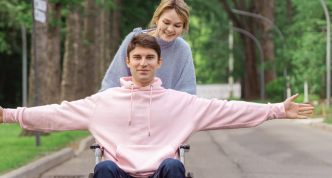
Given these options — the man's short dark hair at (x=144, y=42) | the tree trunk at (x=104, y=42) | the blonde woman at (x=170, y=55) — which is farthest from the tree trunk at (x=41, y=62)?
the tree trunk at (x=104, y=42)

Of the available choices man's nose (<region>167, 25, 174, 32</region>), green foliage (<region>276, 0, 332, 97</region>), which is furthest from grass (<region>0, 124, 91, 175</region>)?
green foliage (<region>276, 0, 332, 97</region>)

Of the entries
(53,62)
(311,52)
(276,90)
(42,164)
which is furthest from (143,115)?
(276,90)

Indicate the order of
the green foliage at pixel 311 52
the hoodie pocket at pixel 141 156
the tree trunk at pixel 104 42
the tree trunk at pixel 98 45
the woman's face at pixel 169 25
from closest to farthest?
the hoodie pocket at pixel 141 156 < the woman's face at pixel 169 25 < the tree trunk at pixel 98 45 < the green foliage at pixel 311 52 < the tree trunk at pixel 104 42

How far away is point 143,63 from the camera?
3.64m

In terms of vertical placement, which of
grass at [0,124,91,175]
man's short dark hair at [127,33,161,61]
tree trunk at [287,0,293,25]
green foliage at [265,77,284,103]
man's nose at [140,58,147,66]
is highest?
tree trunk at [287,0,293,25]

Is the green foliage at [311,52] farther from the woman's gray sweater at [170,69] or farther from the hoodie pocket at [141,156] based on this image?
the hoodie pocket at [141,156]

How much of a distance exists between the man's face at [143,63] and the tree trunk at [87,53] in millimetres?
18374

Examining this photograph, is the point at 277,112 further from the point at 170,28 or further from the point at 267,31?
the point at 267,31

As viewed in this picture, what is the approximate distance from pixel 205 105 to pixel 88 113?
0.80 metres

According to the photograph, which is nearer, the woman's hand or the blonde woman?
the woman's hand

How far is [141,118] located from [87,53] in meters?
19.4

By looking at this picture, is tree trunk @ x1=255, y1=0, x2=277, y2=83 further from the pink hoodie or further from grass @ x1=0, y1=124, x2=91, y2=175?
the pink hoodie

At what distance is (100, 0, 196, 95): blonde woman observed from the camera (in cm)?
416

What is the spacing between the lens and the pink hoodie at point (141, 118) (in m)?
3.68
